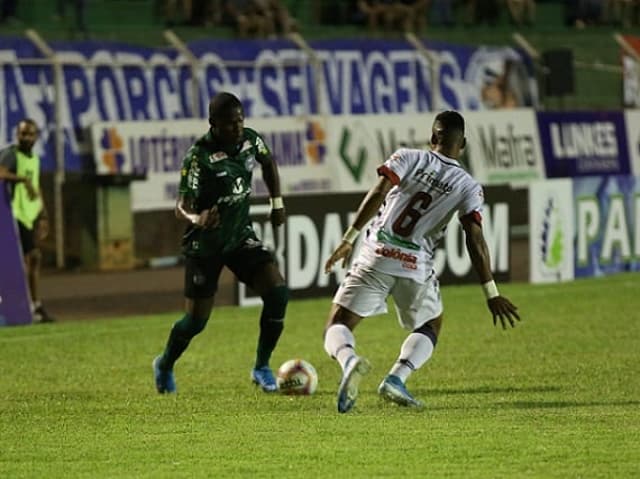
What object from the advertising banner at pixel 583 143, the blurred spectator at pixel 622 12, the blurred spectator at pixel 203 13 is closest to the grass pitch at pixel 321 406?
the blurred spectator at pixel 203 13

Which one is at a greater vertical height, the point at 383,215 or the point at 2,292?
the point at 383,215

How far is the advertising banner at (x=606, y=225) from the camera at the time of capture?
23.5 metres

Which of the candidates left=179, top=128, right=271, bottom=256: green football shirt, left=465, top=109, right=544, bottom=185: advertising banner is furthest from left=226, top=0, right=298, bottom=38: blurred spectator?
left=179, top=128, right=271, bottom=256: green football shirt

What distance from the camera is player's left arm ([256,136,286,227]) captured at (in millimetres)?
12125

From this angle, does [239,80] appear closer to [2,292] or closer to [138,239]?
[138,239]

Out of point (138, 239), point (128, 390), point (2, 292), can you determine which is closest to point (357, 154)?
point (138, 239)

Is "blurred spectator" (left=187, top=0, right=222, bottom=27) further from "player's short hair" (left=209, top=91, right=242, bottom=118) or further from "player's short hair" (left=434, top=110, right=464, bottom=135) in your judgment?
"player's short hair" (left=434, top=110, right=464, bottom=135)

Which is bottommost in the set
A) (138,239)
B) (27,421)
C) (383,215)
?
(138,239)

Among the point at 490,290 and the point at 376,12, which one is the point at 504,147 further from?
the point at 490,290

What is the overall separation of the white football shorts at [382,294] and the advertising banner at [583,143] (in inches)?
819

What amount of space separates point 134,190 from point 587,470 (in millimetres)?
17184

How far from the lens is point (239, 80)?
92.7 ft

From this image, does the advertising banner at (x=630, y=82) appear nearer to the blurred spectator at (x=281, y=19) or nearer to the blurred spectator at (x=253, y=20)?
the blurred spectator at (x=281, y=19)

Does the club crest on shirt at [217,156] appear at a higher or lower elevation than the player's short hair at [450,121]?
lower
